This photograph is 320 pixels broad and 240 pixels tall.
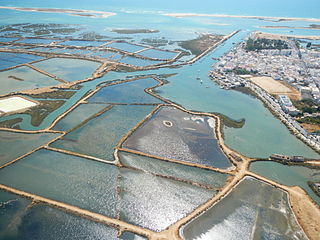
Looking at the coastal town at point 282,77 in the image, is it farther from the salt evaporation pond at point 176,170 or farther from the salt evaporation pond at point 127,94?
the salt evaporation pond at point 127,94

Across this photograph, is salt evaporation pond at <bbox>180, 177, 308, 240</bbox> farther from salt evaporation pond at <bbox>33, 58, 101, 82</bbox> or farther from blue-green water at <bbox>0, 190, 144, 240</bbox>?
salt evaporation pond at <bbox>33, 58, 101, 82</bbox>

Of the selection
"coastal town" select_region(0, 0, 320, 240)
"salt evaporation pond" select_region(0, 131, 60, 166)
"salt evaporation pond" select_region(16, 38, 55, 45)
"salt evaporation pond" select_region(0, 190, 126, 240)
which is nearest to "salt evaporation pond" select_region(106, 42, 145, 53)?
"coastal town" select_region(0, 0, 320, 240)

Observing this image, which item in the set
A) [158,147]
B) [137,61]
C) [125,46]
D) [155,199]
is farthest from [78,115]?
[125,46]

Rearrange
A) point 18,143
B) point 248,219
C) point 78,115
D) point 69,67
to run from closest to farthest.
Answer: point 248,219 < point 18,143 < point 78,115 < point 69,67

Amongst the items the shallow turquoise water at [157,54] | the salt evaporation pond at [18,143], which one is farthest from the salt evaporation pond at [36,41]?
the salt evaporation pond at [18,143]

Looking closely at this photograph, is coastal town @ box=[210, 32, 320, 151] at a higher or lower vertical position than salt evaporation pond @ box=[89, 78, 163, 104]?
higher

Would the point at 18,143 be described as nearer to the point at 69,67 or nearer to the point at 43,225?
the point at 43,225
